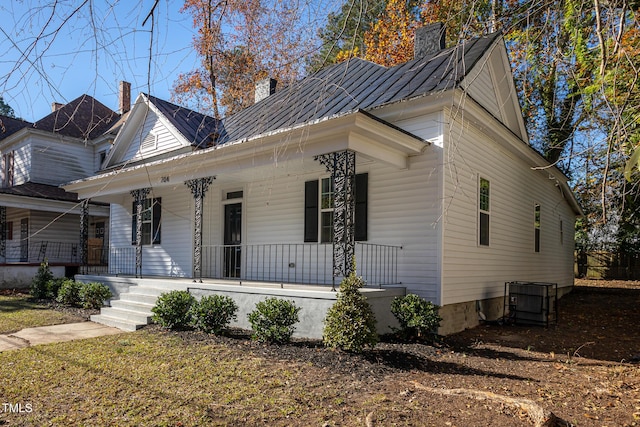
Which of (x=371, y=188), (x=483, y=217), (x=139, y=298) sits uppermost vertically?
(x=371, y=188)

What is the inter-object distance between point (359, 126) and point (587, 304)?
11.4 meters

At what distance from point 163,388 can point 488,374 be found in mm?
3915

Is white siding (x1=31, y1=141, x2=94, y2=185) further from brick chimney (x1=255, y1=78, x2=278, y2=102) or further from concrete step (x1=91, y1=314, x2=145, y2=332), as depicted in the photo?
concrete step (x1=91, y1=314, x2=145, y2=332)

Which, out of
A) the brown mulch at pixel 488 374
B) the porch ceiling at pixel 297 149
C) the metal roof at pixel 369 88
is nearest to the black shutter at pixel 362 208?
the porch ceiling at pixel 297 149

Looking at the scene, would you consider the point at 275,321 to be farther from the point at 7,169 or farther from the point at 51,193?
the point at 7,169

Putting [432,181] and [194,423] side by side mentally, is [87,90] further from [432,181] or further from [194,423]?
[432,181]

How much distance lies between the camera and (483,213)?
9.66 meters

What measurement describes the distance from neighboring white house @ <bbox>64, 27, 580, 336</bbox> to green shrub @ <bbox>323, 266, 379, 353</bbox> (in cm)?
87

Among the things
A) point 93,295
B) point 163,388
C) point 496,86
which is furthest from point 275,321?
point 496,86

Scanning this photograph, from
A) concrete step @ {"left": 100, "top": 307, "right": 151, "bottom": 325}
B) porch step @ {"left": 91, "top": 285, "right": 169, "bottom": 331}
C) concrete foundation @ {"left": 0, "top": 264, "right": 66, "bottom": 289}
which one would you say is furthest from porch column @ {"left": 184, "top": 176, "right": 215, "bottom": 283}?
concrete foundation @ {"left": 0, "top": 264, "right": 66, "bottom": 289}

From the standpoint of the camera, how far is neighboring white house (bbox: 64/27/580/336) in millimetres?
7672

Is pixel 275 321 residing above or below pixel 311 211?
below

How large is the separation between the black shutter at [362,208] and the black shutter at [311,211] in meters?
1.10

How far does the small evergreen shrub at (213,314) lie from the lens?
25.2ft
